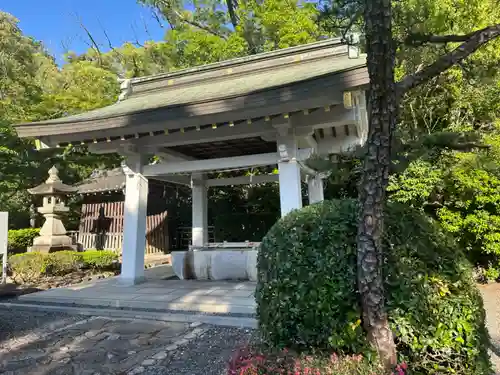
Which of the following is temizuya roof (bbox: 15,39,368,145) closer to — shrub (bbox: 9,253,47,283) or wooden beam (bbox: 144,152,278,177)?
wooden beam (bbox: 144,152,278,177)

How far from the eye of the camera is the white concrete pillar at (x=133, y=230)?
19.3ft

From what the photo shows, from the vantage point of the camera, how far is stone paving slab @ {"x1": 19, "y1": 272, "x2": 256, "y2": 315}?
4.52m

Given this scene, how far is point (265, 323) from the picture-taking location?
1959mm

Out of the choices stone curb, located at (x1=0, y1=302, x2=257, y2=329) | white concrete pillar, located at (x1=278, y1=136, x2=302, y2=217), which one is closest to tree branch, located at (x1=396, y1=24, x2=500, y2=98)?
stone curb, located at (x1=0, y1=302, x2=257, y2=329)

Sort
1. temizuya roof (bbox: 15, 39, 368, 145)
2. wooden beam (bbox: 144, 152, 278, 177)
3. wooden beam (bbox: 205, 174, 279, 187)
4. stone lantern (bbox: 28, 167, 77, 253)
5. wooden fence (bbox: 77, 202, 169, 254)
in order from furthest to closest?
wooden fence (bbox: 77, 202, 169, 254) < stone lantern (bbox: 28, 167, 77, 253) < wooden beam (bbox: 205, 174, 279, 187) < wooden beam (bbox: 144, 152, 278, 177) < temizuya roof (bbox: 15, 39, 368, 145)

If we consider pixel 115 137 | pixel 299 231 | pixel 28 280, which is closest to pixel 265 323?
pixel 299 231

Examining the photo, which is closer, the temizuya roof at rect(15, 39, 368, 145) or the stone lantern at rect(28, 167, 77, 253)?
the temizuya roof at rect(15, 39, 368, 145)

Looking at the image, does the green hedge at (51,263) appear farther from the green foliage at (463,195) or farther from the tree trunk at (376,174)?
the tree trunk at (376,174)

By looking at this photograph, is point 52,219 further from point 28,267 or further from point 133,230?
point 133,230

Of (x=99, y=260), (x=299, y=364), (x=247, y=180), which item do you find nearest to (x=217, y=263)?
(x=247, y=180)

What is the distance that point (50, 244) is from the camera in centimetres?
855

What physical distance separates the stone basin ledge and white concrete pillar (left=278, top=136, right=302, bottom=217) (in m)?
1.38

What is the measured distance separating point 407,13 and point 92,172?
15.3 meters

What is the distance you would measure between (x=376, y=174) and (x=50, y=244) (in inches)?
356
